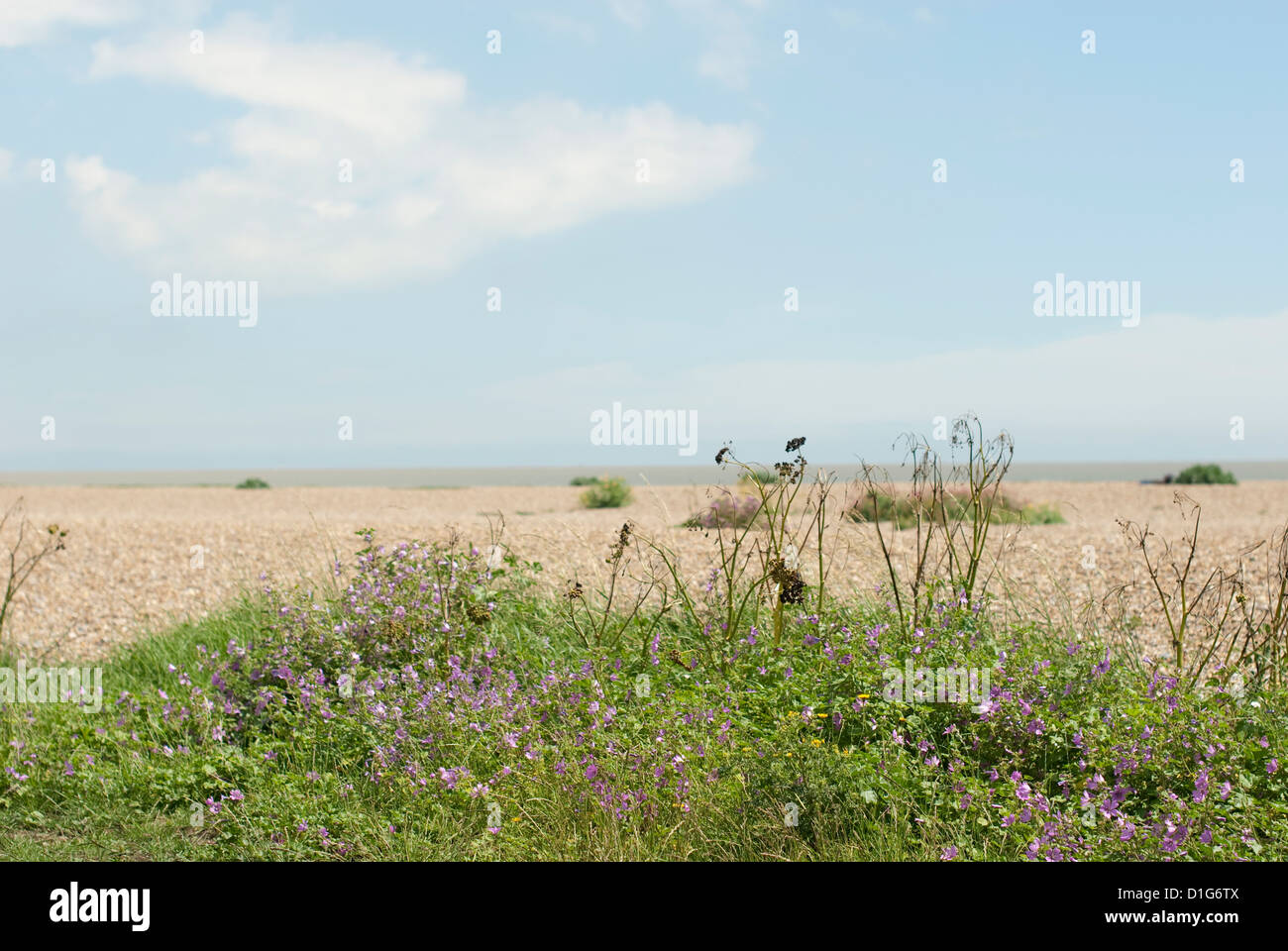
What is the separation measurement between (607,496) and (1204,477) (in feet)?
56.0

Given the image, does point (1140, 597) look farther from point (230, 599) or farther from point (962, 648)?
point (230, 599)

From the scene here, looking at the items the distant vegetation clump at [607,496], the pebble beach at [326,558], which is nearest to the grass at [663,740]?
the pebble beach at [326,558]

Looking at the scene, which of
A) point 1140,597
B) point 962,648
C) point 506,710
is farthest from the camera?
point 1140,597

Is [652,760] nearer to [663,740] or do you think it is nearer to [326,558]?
[663,740]

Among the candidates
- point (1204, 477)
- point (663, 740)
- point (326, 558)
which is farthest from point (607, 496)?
point (663, 740)

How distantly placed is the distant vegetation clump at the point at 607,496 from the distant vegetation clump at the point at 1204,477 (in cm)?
1593

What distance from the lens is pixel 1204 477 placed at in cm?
2720

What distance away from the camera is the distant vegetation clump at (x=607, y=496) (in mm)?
21016

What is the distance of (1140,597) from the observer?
8.06 metres

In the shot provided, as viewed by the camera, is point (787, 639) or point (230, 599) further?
point (230, 599)

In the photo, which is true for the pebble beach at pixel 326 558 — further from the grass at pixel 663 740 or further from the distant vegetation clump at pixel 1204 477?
the distant vegetation clump at pixel 1204 477
